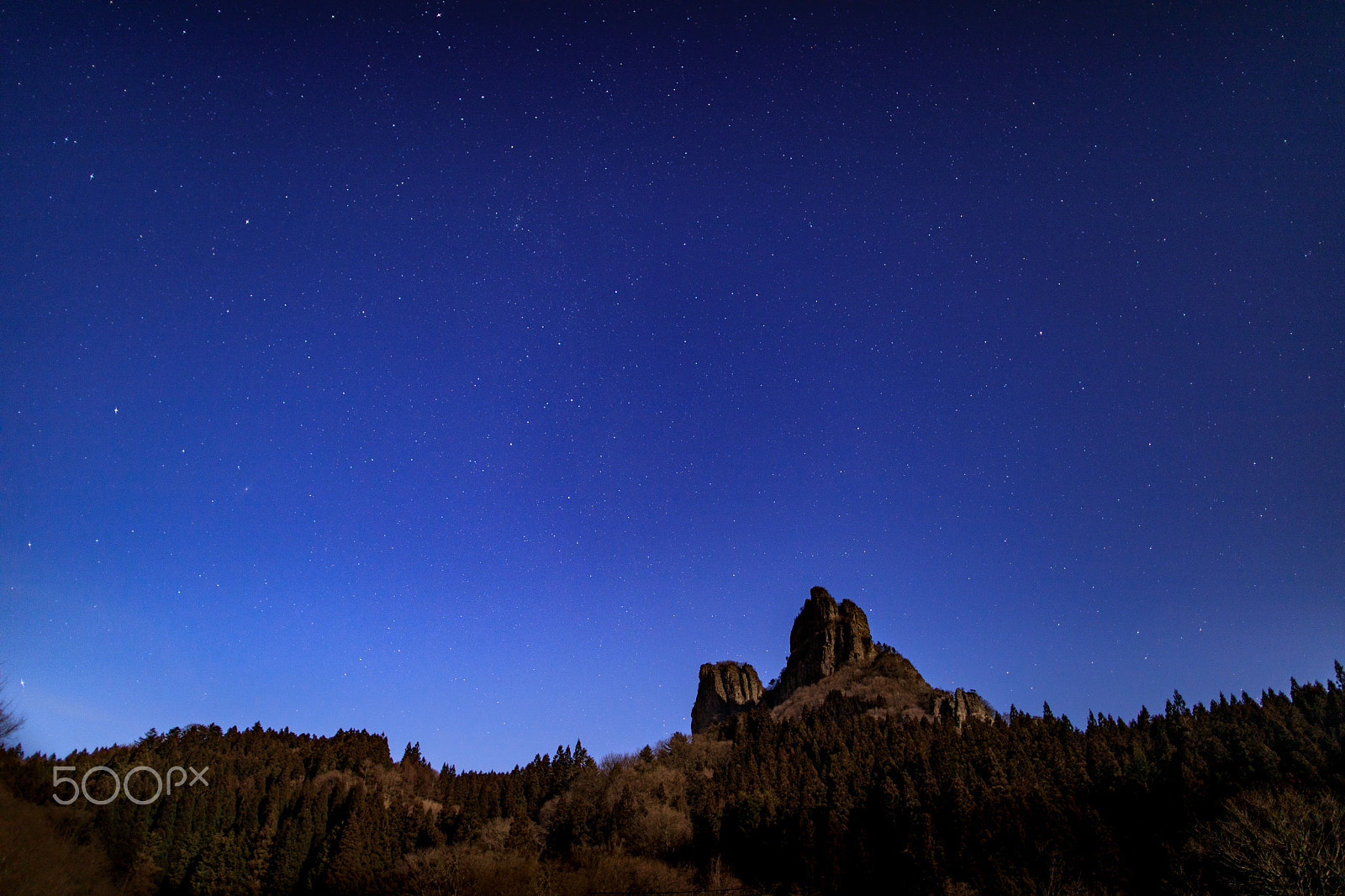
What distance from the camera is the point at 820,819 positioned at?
225 feet

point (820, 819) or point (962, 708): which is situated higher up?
point (962, 708)

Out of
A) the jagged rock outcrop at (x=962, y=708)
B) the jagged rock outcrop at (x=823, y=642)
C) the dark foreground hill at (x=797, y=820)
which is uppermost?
the jagged rock outcrop at (x=823, y=642)

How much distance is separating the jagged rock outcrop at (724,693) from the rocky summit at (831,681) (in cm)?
21

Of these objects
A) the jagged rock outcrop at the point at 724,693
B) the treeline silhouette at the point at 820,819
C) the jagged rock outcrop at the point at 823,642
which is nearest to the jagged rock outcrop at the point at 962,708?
the treeline silhouette at the point at 820,819

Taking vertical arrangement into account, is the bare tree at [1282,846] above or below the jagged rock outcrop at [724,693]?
below

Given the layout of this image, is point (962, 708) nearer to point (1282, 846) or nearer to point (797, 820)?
point (797, 820)

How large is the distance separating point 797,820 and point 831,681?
84.5 m

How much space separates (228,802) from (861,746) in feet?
244

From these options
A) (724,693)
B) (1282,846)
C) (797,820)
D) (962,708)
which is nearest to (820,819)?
(797,820)

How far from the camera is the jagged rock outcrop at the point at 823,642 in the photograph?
511 ft

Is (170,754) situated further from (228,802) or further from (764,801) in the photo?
(764,801)

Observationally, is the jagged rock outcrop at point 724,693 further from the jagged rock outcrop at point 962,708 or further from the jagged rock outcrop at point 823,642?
the jagged rock outcrop at point 962,708

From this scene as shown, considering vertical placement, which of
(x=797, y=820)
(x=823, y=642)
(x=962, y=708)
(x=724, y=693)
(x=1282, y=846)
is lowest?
(x=797, y=820)

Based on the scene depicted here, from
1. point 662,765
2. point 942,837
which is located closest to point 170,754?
point 662,765
